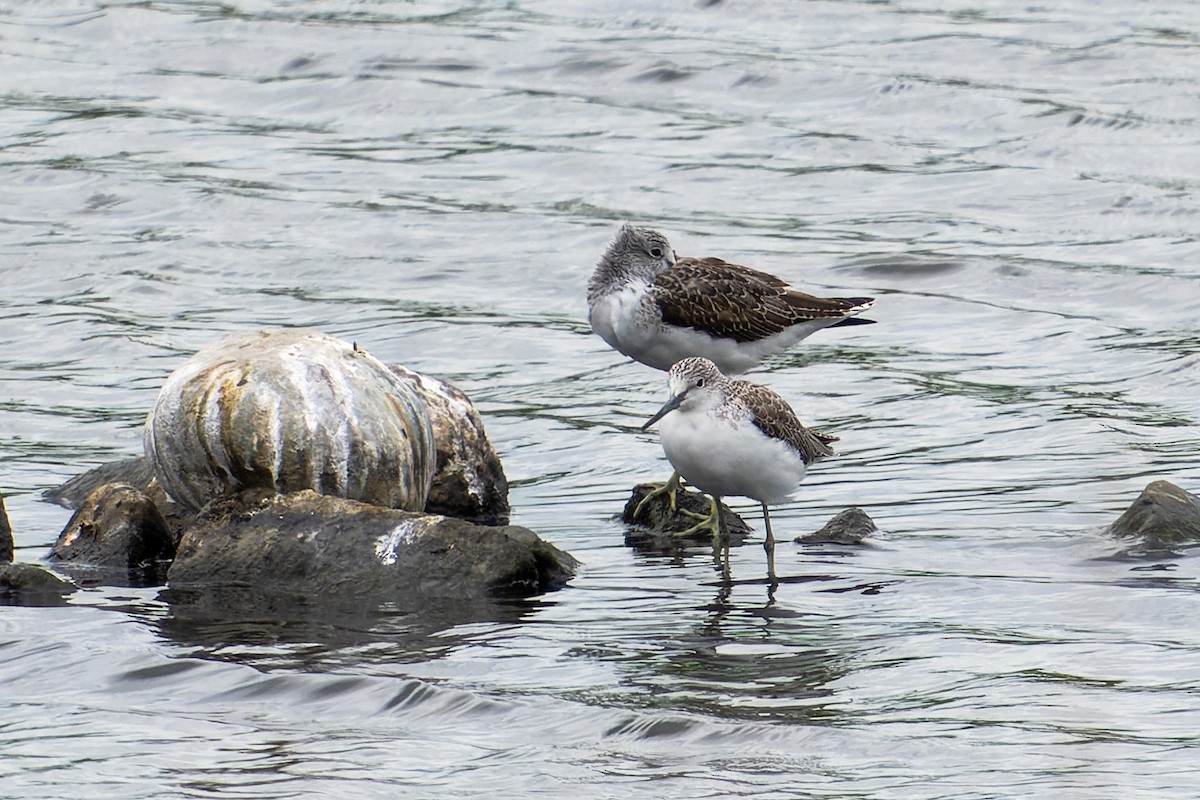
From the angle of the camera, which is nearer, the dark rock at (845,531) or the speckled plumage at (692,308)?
the dark rock at (845,531)

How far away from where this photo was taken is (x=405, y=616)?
8258 mm

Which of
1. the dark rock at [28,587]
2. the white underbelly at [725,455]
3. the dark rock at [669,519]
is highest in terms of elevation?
the white underbelly at [725,455]

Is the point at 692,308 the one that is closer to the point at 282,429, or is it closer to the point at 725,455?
the point at 725,455

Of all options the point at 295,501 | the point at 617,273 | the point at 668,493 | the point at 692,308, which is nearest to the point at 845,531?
the point at 668,493

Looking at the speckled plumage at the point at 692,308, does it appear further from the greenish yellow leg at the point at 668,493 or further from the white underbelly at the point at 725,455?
the white underbelly at the point at 725,455

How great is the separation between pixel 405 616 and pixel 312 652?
1.89 feet

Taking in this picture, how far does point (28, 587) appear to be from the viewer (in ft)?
28.0

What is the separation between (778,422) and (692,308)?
111 inches

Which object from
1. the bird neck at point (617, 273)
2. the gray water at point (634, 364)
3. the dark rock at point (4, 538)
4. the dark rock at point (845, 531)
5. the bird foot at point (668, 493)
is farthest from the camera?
the bird neck at point (617, 273)

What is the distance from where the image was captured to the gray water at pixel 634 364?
22.5ft

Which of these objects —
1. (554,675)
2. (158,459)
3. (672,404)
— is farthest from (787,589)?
(158,459)

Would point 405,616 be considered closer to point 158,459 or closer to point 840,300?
point 158,459

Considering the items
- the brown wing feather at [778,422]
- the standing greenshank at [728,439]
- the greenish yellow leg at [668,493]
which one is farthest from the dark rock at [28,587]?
the brown wing feather at [778,422]

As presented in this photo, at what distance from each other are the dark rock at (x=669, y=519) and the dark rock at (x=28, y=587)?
2590 millimetres
